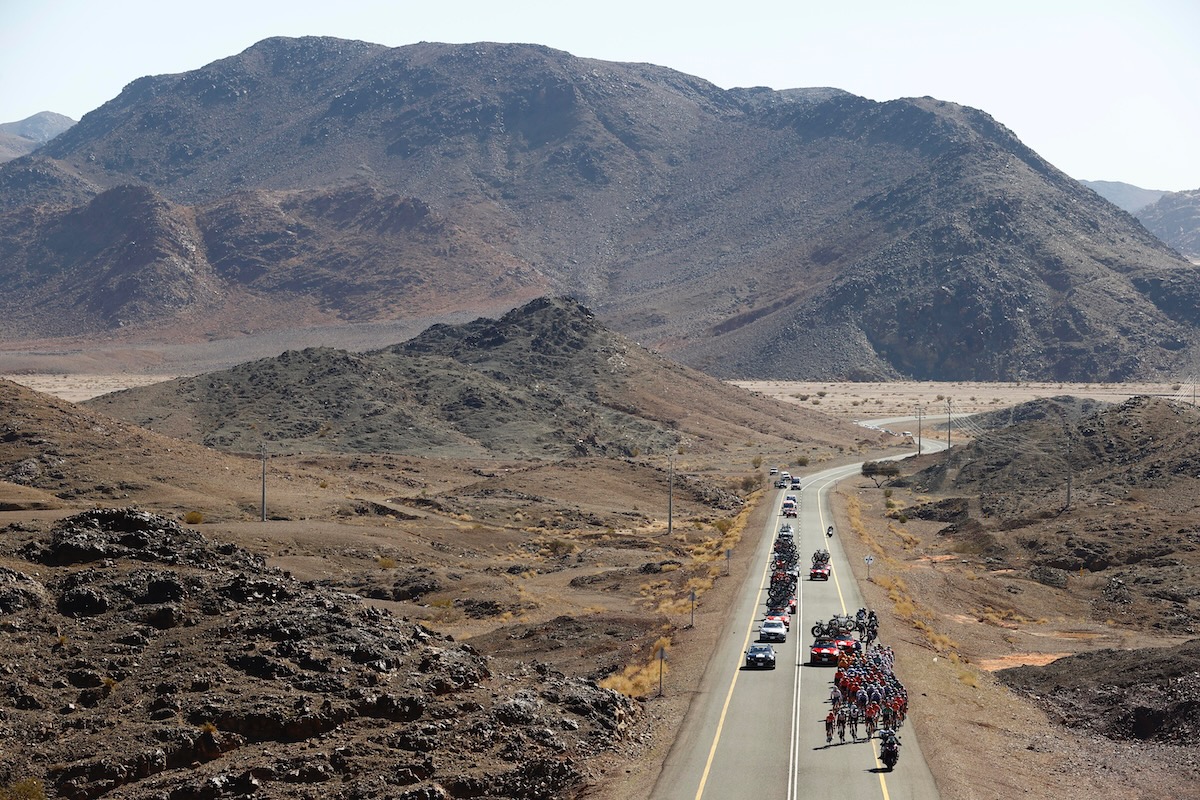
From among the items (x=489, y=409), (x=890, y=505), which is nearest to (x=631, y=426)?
(x=489, y=409)

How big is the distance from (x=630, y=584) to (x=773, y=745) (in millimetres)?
32241

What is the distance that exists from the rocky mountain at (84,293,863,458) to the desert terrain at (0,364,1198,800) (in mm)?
17104

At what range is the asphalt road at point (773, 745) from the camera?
29047 mm

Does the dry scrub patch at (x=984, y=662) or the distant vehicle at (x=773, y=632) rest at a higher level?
the distant vehicle at (x=773, y=632)

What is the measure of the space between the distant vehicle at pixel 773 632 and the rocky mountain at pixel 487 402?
7607cm

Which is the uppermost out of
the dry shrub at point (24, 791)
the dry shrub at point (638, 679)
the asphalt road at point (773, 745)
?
the dry shrub at point (24, 791)

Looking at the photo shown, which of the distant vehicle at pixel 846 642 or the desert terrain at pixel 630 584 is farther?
the distant vehicle at pixel 846 642

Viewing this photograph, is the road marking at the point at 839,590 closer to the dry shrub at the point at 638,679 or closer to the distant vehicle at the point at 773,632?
the distant vehicle at the point at 773,632

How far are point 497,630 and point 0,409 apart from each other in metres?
43.5

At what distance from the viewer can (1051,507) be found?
89.8m

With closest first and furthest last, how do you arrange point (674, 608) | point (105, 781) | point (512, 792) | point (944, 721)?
point (105, 781) < point (512, 792) < point (944, 721) < point (674, 608)

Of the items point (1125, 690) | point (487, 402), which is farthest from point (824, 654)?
point (487, 402)

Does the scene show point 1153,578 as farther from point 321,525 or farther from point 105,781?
point 105,781

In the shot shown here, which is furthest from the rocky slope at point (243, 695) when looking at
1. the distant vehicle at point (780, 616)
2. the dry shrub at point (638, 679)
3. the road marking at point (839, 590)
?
the distant vehicle at point (780, 616)
